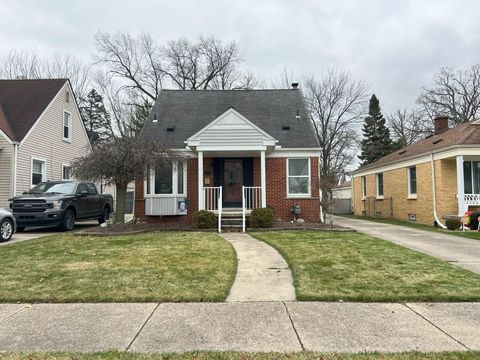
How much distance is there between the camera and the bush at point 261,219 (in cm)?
1248

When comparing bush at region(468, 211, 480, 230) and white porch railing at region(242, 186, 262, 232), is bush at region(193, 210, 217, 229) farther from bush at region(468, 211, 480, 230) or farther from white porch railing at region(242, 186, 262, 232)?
bush at region(468, 211, 480, 230)

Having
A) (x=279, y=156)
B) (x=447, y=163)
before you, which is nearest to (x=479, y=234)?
(x=447, y=163)

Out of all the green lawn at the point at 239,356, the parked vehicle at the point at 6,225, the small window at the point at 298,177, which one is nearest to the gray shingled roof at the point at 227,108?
the small window at the point at 298,177

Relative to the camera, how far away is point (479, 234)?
1256cm

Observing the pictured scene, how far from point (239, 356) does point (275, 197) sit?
1158cm

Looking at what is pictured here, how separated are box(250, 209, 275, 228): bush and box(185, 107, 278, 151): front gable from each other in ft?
7.78

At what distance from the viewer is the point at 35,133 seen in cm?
1692

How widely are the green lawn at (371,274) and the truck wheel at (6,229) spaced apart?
299 inches

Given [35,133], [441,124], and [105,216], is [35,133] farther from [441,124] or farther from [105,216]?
[441,124]

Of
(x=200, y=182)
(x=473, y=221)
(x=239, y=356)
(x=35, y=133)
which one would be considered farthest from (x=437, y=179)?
(x=35, y=133)

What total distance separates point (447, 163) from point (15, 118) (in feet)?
63.0

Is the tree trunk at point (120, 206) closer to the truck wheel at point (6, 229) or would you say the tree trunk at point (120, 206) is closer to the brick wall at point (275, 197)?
the brick wall at point (275, 197)

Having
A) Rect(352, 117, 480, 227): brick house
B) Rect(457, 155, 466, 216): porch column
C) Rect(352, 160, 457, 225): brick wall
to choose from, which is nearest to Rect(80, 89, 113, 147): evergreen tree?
Rect(352, 160, 457, 225): brick wall

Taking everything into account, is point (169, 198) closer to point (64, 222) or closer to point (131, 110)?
point (64, 222)
